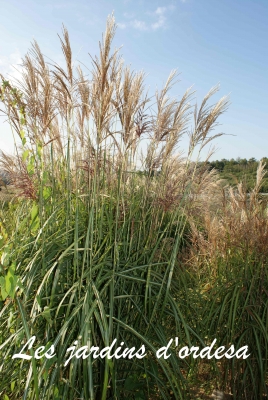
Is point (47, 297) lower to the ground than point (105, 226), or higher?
lower

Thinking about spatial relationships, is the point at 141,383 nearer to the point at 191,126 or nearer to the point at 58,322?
the point at 58,322

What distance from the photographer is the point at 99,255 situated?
2.44 metres

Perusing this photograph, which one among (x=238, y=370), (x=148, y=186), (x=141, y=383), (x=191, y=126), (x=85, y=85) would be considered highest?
(x=85, y=85)

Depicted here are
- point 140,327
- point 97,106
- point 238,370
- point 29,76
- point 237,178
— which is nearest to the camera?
point 97,106

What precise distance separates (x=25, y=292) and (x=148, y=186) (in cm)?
115

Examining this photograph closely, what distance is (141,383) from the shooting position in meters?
2.16

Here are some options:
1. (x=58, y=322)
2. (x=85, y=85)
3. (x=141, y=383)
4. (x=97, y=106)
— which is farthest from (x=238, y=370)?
(x=85, y=85)

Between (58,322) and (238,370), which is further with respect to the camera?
(238,370)

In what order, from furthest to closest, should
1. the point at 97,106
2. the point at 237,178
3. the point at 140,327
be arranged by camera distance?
the point at 237,178, the point at 140,327, the point at 97,106

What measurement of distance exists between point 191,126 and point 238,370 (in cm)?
187

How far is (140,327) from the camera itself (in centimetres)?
233

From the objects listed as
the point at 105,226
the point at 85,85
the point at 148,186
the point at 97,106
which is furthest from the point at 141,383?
the point at 85,85

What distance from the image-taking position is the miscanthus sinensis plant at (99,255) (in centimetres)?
197

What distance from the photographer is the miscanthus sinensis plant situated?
1.97 m
